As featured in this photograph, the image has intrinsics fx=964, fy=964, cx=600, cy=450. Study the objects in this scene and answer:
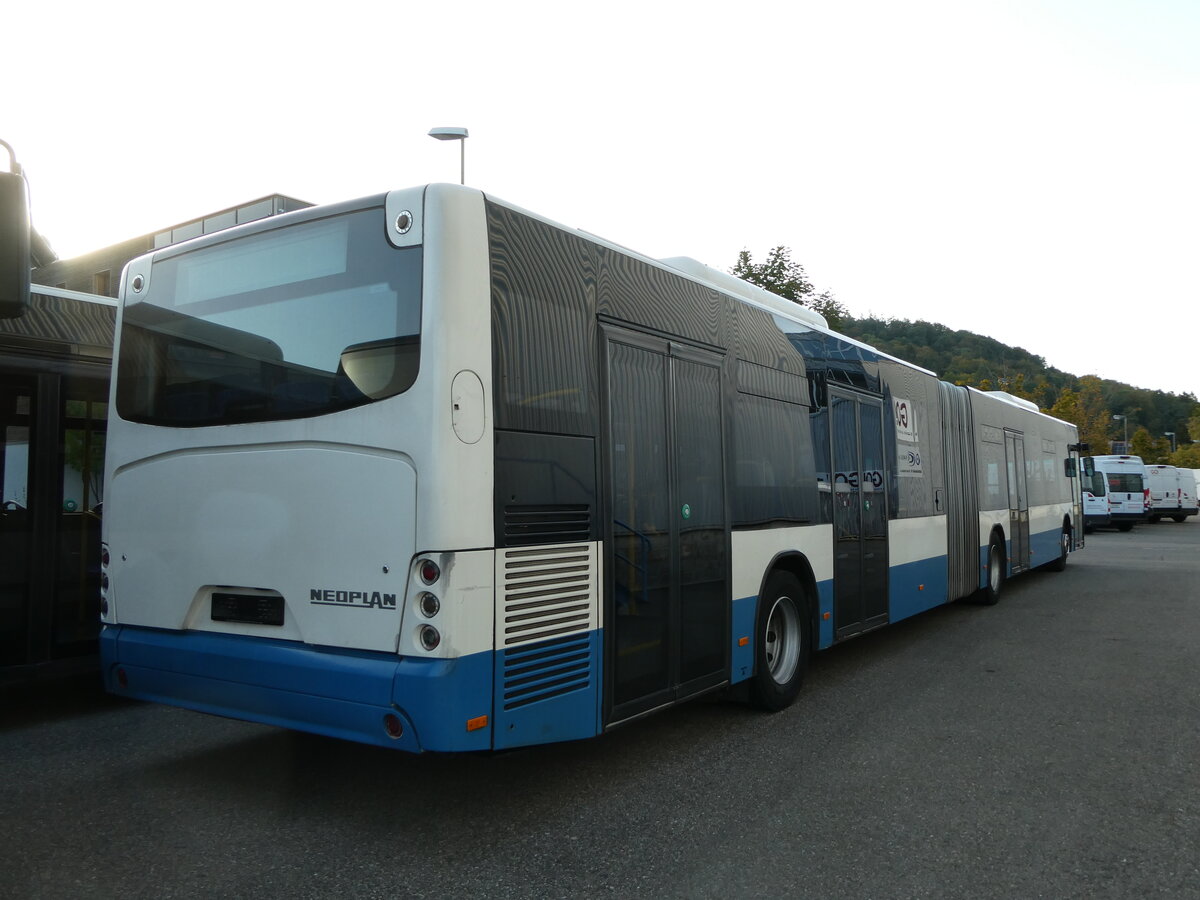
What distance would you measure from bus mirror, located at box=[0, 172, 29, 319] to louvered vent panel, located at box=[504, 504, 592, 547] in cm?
205

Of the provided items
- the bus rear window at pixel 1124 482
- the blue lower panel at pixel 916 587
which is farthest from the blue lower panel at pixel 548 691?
the bus rear window at pixel 1124 482

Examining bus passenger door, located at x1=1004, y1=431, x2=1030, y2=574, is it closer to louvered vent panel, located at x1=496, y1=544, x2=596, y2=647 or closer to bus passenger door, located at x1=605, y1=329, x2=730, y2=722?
bus passenger door, located at x1=605, y1=329, x2=730, y2=722

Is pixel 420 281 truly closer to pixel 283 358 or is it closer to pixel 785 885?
pixel 283 358

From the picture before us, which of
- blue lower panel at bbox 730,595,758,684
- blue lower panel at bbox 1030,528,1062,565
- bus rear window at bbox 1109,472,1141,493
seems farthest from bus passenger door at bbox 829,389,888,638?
bus rear window at bbox 1109,472,1141,493

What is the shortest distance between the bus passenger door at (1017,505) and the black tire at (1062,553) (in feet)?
10.8

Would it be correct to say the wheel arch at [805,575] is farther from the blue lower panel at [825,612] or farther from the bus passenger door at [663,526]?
the bus passenger door at [663,526]

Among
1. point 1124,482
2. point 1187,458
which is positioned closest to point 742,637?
point 1124,482

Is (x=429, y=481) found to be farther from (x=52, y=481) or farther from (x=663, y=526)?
(x=52, y=481)

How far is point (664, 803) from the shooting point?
4.82 metres

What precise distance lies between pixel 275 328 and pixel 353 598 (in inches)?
56.2

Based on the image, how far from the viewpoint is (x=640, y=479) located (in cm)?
521

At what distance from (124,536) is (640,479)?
2814 mm

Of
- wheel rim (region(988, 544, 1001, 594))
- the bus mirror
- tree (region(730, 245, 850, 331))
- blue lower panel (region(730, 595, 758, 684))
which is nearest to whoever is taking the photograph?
the bus mirror

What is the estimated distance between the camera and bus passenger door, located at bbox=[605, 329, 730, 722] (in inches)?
197
